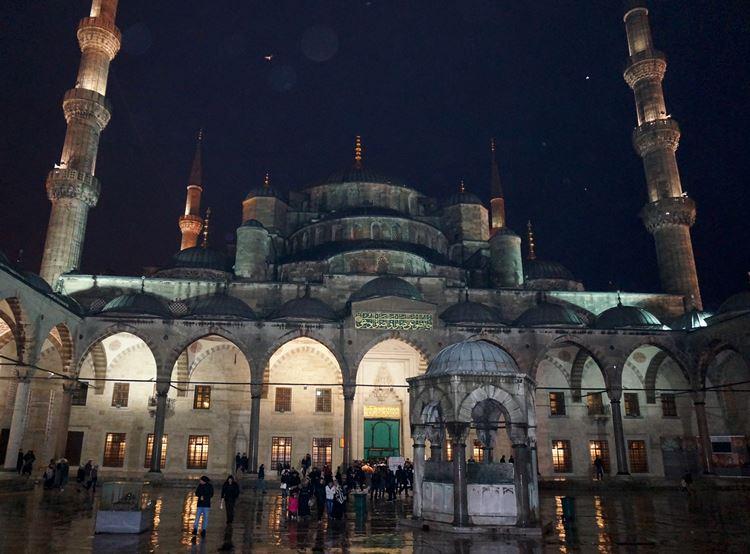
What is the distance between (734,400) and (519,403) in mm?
17606

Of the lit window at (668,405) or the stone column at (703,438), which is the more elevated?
the lit window at (668,405)

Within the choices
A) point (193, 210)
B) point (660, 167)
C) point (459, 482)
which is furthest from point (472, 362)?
point (193, 210)

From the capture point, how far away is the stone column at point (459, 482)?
8.61 metres

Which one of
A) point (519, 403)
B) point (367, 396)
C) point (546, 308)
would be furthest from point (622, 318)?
point (519, 403)

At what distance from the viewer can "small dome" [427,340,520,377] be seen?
9227 millimetres

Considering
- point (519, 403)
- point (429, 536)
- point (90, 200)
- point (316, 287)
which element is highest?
point (90, 200)

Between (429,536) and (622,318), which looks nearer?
(429,536)

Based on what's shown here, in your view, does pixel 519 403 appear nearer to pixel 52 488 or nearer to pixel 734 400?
pixel 52 488

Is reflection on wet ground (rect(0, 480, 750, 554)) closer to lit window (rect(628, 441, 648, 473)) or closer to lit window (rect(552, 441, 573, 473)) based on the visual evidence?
lit window (rect(552, 441, 573, 473))

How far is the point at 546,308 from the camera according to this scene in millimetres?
21297

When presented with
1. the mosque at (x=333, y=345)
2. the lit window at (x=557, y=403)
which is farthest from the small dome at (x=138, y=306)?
the lit window at (x=557, y=403)

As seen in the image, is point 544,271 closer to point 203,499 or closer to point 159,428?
point 159,428

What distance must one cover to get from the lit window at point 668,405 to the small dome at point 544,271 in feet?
25.9

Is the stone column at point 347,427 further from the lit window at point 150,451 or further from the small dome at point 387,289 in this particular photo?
the lit window at point 150,451
